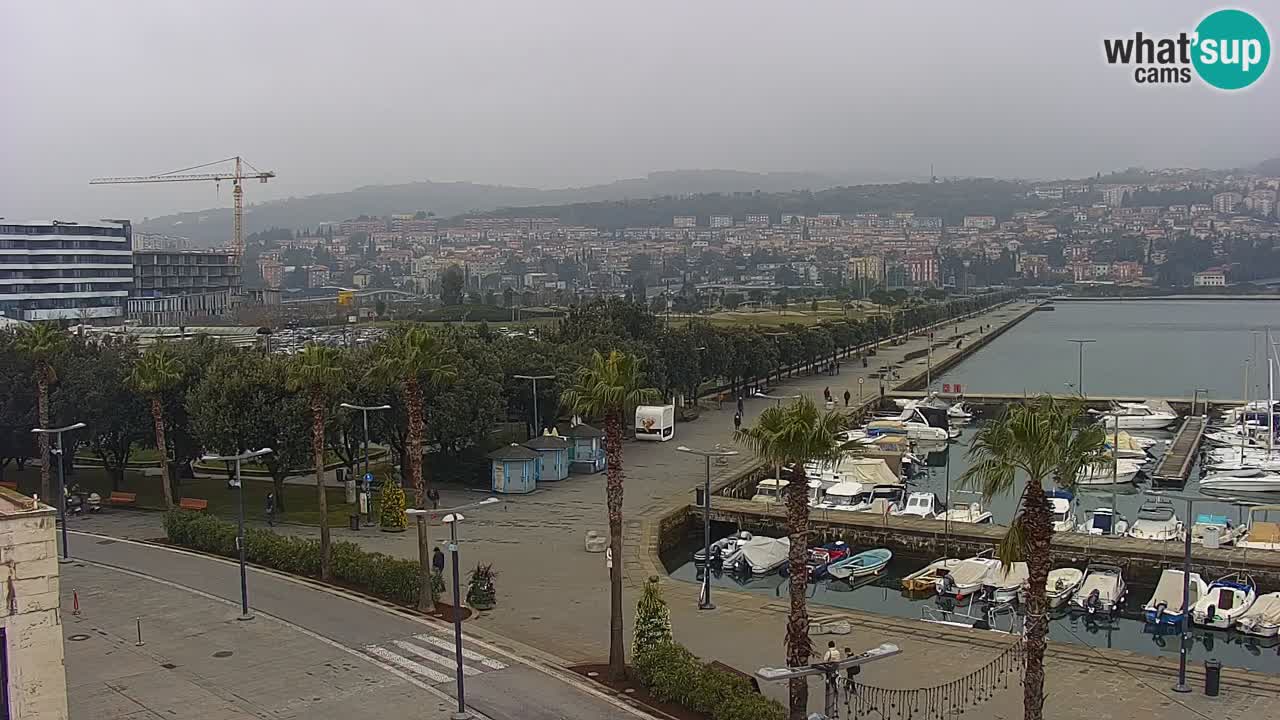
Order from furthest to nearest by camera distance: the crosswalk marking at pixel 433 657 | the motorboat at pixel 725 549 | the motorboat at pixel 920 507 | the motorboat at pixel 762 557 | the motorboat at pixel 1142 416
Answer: the motorboat at pixel 1142 416, the motorboat at pixel 920 507, the motorboat at pixel 725 549, the motorboat at pixel 762 557, the crosswalk marking at pixel 433 657

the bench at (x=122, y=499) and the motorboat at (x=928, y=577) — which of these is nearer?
the motorboat at (x=928, y=577)

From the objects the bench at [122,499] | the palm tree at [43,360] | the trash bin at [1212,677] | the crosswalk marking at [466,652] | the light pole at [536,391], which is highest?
the palm tree at [43,360]

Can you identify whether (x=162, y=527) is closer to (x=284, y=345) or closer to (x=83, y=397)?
(x=83, y=397)

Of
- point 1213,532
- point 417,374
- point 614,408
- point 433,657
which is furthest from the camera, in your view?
point 1213,532

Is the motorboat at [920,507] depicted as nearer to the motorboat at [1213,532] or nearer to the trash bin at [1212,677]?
the motorboat at [1213,532]

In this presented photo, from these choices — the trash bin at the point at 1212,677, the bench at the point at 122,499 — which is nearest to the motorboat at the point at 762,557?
the trash bin at the point at 1212,677

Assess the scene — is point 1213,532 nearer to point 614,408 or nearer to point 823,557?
point 823,557

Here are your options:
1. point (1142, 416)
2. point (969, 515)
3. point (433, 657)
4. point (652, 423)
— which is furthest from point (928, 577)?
point (1142, 416)
